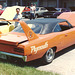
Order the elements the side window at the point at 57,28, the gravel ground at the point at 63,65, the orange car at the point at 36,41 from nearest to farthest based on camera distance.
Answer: the orange car at the point at 36,41, the gravel ground at the point at 63,65, the side window at the point at 57,28

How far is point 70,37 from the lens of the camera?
20.4 feet

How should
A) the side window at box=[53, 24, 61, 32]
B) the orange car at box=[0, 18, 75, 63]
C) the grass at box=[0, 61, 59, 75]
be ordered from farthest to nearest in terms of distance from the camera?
the side window at box=[53, 24, 61, 32] → the orange car at box=[0, 18, 75, 63] → the grass at box=[0, 61, 59, 75]

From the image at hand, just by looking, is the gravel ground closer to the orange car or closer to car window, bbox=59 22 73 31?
the orange car

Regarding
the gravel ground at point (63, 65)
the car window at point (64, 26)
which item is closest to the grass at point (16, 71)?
the gravel ground at point (63, 65)

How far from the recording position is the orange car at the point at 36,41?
4.45 meters

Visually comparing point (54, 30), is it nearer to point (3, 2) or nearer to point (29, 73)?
point (29, 73)

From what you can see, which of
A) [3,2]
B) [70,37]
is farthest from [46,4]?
[70,37]

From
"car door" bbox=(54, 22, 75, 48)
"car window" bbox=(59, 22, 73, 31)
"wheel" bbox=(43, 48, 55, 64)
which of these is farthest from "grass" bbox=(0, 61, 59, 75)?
"car window" bbox=(59, 22, 73, 31)

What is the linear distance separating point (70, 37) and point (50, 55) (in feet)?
4.55

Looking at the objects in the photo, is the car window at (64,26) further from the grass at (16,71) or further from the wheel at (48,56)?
the grass at (16,71)

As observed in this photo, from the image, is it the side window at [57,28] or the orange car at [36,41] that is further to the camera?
the side window at [57,28]

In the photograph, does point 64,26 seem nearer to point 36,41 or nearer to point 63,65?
point 63,65

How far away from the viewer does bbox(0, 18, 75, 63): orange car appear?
445cm

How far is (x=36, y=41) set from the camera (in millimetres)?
4660
